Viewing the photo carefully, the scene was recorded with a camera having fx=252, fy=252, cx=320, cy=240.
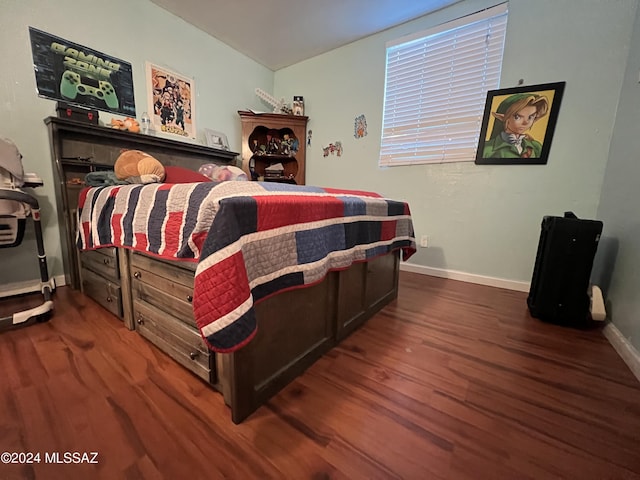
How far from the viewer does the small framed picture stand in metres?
2.73

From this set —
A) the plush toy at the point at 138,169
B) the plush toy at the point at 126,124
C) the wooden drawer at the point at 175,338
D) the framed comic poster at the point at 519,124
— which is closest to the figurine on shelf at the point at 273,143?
the plush toy at the point at 126,124

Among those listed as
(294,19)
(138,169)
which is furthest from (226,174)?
(294,19)

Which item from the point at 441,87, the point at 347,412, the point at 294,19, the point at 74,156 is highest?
the point at 294,19

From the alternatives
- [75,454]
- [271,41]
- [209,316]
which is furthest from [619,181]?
[271,41]

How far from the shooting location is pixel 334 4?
220 centimetres

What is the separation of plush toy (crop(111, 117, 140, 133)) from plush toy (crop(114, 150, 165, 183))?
Result: 0.70 m

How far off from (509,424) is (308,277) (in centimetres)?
83

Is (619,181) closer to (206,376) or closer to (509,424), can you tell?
(509,424)

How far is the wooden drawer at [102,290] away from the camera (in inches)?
55.3

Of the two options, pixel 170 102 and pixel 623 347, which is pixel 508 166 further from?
pixel 170 102

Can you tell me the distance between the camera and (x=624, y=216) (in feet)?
4.78

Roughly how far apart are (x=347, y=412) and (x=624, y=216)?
1.91 metres

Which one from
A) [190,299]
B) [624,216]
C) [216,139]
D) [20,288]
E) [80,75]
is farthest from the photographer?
[216,139]

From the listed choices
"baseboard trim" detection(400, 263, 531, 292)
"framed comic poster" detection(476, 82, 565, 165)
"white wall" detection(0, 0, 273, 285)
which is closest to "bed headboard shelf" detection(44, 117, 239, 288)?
"white wall" detection(0, 0, 273, 285)
